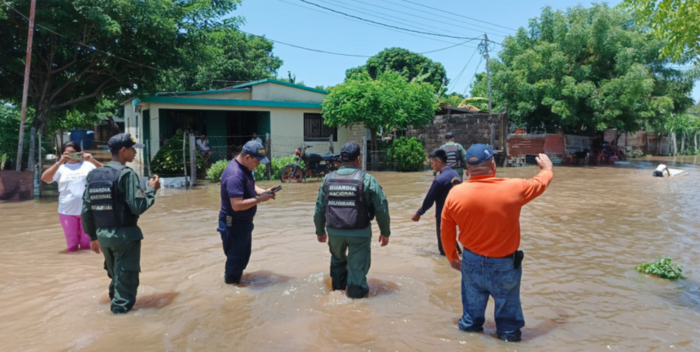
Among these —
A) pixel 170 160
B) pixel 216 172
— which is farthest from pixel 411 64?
pixel 170 160

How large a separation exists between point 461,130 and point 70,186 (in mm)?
17008

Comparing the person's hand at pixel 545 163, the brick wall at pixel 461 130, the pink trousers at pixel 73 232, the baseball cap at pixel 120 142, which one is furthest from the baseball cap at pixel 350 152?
the brick wall at pixel 461 130

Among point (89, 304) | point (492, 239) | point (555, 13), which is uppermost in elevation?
Result: point (555, 13)

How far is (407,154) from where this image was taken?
63.2ft

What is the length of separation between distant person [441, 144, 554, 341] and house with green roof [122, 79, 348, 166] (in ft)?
47.2

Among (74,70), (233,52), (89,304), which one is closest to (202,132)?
(74,70)

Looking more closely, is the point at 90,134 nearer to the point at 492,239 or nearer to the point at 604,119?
the point at 604,119

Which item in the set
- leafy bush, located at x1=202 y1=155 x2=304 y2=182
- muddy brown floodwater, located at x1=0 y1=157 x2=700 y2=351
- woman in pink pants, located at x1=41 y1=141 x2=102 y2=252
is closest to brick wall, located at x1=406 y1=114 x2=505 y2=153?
leafy bush, located at x1=202 y1=155 x2=304 y2=182

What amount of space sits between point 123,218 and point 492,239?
3204 mm

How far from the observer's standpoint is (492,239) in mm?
3482

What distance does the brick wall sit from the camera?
2039 cm

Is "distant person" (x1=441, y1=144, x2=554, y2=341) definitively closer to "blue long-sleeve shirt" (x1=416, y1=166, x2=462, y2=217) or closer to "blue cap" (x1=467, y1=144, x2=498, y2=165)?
"blue cap" (x1=467, y1=144, x2=498, y2=165)

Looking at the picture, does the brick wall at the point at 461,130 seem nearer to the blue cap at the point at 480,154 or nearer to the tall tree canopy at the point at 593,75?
the tall tree canopy at the point at 593,75

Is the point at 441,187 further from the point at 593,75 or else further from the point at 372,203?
the point at 593,75
